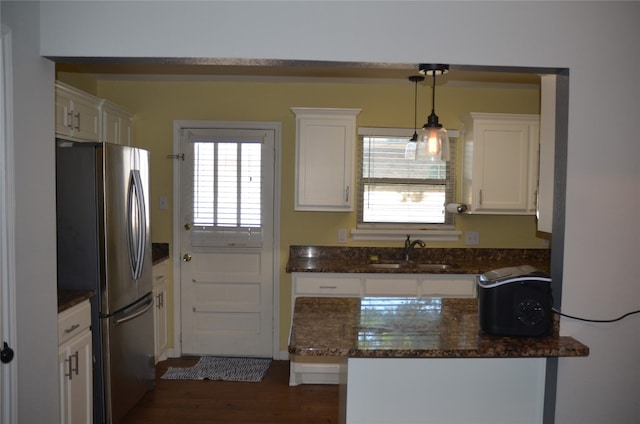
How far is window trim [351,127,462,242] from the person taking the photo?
4188 mm

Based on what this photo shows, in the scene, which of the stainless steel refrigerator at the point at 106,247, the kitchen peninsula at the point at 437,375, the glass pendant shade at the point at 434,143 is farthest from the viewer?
the stainless steel refrigerator at the point at 106,247

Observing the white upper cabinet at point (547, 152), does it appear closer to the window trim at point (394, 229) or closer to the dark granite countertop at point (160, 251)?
the window trim at point (394, 229)

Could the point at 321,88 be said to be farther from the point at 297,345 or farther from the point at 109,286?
the point at 297,345

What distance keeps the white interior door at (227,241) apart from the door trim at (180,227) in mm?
32

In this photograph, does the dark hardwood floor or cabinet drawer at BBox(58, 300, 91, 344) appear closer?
cabinet drawer at BBox(58, 300, 91, 344)

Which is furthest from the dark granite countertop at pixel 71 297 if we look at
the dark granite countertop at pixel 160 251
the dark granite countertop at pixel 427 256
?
the dark granite countertop at pixel 427 256

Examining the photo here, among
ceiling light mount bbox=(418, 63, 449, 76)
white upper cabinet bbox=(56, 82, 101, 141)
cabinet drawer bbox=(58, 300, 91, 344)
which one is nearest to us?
ceiling light mount bbox=(418, 63, 449, 76)

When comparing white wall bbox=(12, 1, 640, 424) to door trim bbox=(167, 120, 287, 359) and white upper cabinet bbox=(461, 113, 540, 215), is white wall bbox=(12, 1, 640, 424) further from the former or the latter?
door trim bbox=(167, 120, 287, 359)

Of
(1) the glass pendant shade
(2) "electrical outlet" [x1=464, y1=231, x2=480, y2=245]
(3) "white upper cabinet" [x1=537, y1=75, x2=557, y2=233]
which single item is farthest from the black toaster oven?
(2) "electrical outlet" [x1=464, y1=231, x2=480, y2=245]

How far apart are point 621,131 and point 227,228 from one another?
3013 millimetres

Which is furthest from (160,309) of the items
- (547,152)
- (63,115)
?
(547,152)

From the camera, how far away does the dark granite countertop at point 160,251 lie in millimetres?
3965

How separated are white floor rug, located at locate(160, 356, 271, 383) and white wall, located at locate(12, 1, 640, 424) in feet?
7.11

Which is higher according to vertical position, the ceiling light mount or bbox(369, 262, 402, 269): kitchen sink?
the ceiling light mount
